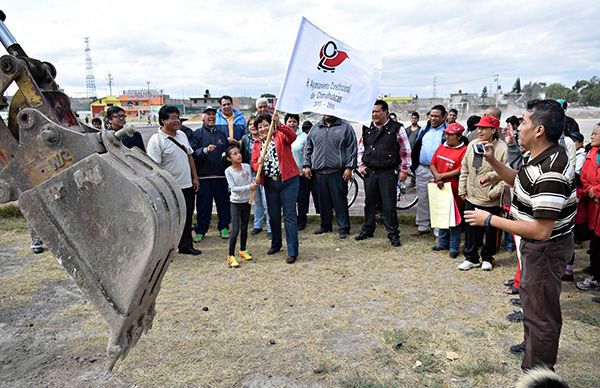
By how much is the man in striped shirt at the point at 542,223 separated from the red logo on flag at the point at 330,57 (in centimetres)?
315

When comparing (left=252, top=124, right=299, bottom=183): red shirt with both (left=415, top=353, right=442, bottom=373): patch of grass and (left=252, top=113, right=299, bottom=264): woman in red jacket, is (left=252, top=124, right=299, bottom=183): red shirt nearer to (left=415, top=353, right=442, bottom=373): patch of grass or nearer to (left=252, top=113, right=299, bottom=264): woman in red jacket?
(left=252, top=113, right=299, bottom=264): woman in red jacket

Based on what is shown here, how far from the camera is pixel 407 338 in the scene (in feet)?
12.8

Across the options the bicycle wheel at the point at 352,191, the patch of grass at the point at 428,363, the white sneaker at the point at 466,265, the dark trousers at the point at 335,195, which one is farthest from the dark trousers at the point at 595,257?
the bicycle wheel at the point at 352,191

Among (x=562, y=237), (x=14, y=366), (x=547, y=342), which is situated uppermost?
(x=562, y=237)

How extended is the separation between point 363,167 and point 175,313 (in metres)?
3.77

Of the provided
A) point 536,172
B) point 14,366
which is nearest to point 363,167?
point 536,172

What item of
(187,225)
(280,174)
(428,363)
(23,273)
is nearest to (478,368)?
(428,363)

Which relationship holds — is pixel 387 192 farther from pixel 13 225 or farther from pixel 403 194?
pixel 13 225

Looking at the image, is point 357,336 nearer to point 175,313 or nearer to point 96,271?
point 175,313

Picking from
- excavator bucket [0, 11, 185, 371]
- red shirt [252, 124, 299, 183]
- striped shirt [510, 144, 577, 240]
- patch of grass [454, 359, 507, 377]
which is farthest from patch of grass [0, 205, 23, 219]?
striped shirt [510, 144, 577, 240]

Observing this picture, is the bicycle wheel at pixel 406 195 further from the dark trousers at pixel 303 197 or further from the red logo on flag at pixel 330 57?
the red logo on flag at pixel 330 57

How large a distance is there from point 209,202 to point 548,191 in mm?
5364

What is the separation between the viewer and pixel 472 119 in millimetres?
8484

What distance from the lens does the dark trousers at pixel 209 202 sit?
7.14 meters
